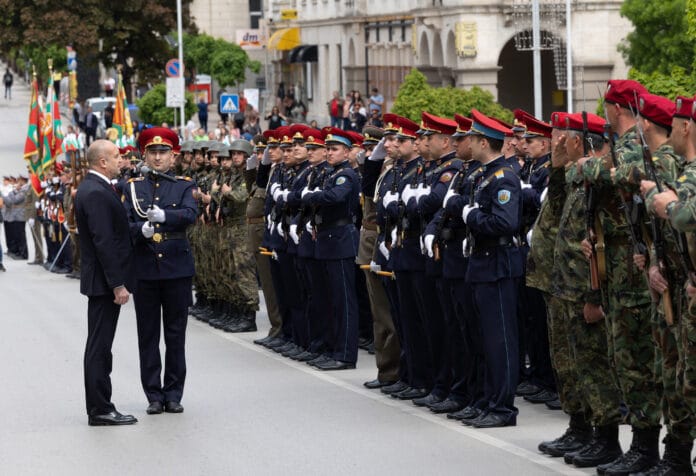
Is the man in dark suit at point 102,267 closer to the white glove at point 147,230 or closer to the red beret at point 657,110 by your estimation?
the white glove at point 147,230

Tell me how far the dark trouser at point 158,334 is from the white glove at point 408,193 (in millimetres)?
1738

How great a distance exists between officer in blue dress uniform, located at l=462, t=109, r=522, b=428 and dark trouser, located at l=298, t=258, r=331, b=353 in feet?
12.6

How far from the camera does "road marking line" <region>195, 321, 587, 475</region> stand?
998cm

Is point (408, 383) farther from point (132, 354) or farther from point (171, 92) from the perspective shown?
point (171, 92)

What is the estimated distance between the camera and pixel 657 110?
8773 mm

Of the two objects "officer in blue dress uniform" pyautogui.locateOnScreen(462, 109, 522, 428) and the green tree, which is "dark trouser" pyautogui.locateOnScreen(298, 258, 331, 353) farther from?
the green tree

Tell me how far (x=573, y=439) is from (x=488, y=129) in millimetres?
2291

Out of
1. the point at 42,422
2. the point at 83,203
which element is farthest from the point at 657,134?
the point at 42,422

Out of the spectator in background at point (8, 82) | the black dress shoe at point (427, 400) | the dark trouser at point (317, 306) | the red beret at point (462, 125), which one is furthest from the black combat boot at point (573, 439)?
the spectator in background at point (8, 82)

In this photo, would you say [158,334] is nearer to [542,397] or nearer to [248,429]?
[248,429]

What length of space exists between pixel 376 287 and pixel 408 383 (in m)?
1.21

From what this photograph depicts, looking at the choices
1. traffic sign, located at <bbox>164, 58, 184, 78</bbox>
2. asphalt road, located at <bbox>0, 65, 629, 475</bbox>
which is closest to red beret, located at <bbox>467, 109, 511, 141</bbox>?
asphalt road, located at <bbox>0, 65, 629, 475</bbox>

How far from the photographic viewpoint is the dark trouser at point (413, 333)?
41.6 ft

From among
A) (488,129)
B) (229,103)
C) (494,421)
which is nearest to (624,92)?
(488,129)
